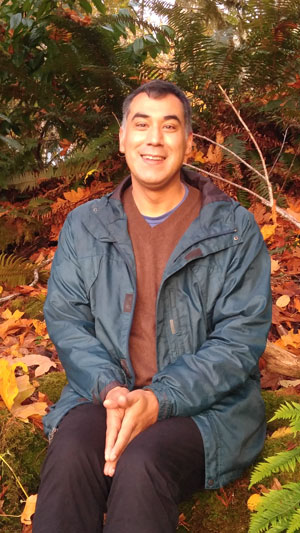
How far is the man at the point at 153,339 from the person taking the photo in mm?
1954

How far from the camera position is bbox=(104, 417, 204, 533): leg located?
5.91ft

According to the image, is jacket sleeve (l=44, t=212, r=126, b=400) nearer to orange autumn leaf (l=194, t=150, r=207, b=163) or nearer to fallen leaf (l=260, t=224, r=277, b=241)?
fallen leaf (l=260, t=224, r=277, b=241)

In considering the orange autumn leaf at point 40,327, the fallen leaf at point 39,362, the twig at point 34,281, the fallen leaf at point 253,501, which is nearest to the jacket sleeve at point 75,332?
the fallen leaf at point 253,501

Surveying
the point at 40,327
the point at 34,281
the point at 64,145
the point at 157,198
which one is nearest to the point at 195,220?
the point at 157,198

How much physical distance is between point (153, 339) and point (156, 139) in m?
0.88

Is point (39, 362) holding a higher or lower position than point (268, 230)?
lower

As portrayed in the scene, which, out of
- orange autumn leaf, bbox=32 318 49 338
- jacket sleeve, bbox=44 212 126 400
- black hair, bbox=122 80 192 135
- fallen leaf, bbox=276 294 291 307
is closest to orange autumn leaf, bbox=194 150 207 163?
fallen leaf, bbox=276 294 291 307

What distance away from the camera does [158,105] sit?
2.52m

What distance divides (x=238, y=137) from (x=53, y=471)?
3922 mm

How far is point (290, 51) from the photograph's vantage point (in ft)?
17.0

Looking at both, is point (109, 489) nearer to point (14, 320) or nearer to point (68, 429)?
point (68, 429)

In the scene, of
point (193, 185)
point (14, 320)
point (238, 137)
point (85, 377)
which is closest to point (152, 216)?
point (193, 185)

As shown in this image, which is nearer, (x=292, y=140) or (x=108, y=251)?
(x=108, y=251)

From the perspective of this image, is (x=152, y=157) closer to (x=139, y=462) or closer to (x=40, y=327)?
(x=139, y=462)
